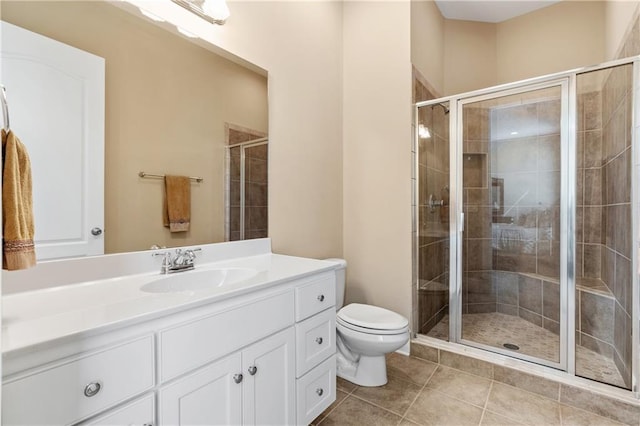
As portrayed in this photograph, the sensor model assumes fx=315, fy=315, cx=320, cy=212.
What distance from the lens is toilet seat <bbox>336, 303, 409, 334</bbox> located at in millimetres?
1782

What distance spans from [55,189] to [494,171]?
2.61 m

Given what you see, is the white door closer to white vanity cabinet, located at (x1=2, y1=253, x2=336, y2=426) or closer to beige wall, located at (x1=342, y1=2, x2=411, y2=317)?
white vanity cabinet, located at (x1=2, y1=253, x2=336, y2=426)

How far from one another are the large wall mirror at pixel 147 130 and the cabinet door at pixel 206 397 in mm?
634

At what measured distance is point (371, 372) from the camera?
1.92 metres

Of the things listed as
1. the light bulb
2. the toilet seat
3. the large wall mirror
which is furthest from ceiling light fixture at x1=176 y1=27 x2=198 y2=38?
the toilet seat

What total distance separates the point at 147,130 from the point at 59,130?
1.02ft

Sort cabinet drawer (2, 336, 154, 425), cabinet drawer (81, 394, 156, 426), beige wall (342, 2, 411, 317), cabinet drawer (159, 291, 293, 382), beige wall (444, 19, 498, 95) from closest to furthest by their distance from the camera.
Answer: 1. cabinet drawer (2, 336, 154, 425)
2. cabinet drawer (81, 394, 156, 426)
3. cabinet drawer (159, 291, 293, 382)
4. beige wall (342, 2, 411, 317)
5. beige wall (444, 19, 498, 95)

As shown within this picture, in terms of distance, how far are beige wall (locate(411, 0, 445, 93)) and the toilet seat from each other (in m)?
1.80

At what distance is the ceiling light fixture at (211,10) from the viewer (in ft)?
4.85

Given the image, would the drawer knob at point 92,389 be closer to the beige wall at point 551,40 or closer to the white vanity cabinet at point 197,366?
the white vanity cabinet at point 197,366

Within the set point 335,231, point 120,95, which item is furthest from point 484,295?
point 120,95

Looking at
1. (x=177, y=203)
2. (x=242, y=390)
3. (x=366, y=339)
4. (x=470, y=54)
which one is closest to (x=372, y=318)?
(x=366, y=339)

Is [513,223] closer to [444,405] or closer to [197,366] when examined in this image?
[444,405]

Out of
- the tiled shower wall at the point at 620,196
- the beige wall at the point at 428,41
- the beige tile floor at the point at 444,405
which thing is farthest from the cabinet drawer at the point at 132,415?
the beige wall at the point at 428,41
